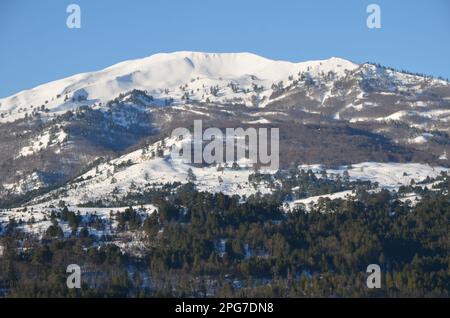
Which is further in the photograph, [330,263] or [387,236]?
[387,236]

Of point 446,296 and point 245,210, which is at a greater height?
point 245,210

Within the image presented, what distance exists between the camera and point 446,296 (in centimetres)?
15712

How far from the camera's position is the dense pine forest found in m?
156

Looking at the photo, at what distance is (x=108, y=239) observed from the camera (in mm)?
183875

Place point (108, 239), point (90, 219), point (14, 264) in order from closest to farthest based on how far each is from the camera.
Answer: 1. point (14, 264)
2. point (108, 239)
3. point (90, 219)

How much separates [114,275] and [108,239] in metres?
22.2

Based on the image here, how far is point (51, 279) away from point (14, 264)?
13.5 meters

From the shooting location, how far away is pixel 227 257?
173375 mm

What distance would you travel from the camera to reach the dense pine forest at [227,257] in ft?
512

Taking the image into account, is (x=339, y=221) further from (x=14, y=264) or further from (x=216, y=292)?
(x=14, y=264)
